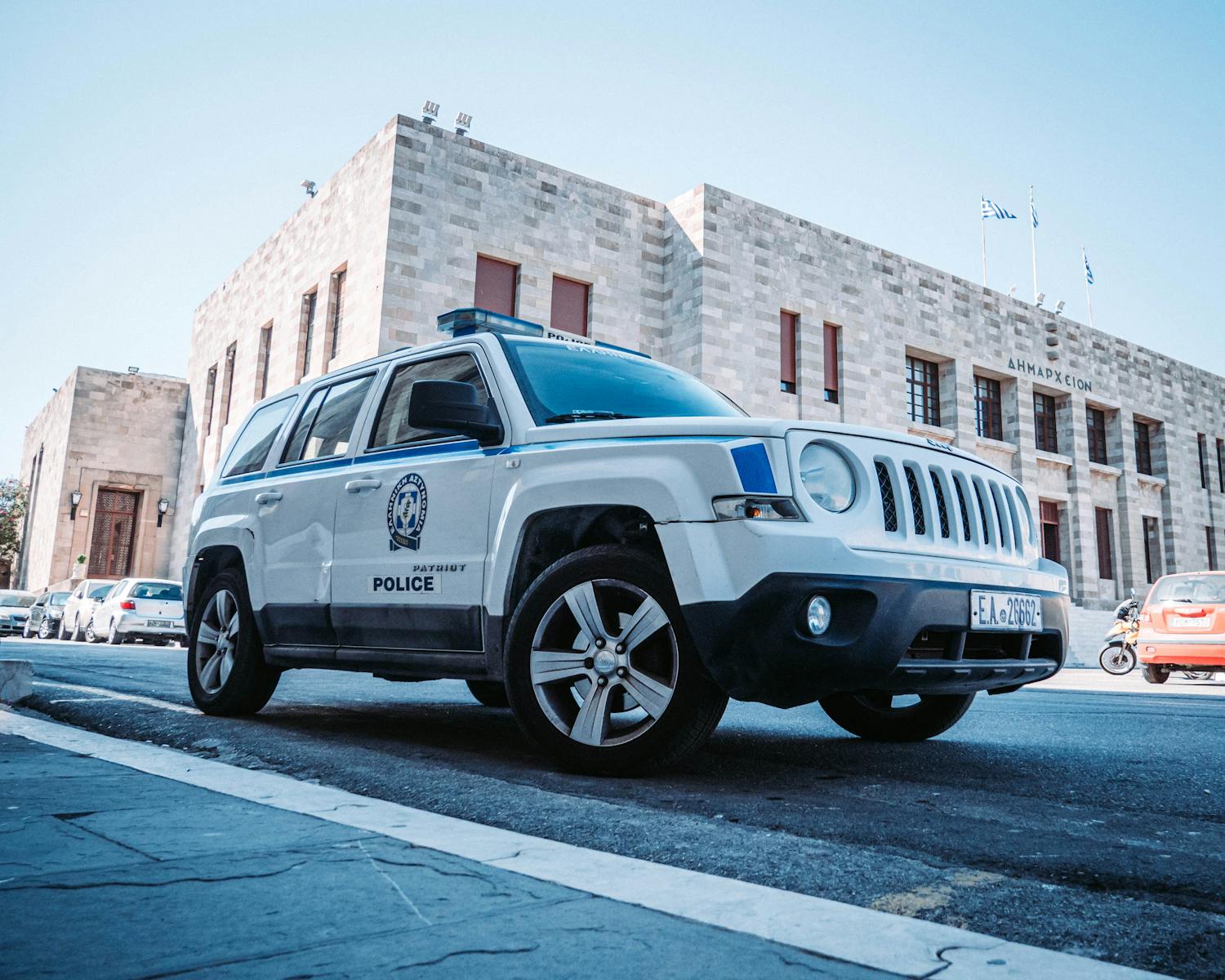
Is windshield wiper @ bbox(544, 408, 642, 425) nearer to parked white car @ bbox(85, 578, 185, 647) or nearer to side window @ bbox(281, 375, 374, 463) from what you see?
side window @ bbox(281, 375, 374, 463)

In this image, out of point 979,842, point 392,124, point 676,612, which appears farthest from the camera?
point 392,124

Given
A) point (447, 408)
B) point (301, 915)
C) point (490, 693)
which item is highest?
point (447, 408)

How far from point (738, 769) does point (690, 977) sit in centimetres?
259

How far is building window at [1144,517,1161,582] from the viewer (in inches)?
1379

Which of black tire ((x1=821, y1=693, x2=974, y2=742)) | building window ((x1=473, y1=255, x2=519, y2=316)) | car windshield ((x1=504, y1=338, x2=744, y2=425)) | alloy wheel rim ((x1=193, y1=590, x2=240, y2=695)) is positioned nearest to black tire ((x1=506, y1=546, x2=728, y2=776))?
car windshield ((x1=504, y1=338, x2=744, y2=425))

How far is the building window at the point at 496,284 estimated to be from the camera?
2227 centimetres

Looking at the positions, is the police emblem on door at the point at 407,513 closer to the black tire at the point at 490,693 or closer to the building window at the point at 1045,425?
the black tire at the point at 490,693

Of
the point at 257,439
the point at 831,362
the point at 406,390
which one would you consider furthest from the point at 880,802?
the point at 831,362

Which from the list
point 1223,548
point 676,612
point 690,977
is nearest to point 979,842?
point 676,612

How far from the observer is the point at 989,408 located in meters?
31.6

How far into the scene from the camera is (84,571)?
117 ft

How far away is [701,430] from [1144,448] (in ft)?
122

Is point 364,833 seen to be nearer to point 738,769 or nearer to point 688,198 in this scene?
point 738,769

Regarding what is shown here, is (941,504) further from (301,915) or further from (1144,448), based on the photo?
(1144,448)
